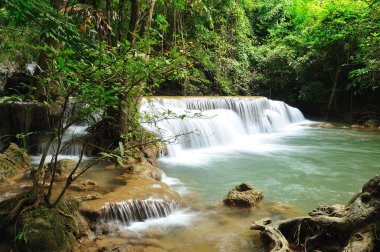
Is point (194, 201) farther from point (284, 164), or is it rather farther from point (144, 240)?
point (284, 164)

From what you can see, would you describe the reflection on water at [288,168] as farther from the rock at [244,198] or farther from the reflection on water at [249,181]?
the rock at [244,198]

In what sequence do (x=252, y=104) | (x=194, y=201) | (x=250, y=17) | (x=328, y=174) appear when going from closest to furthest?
(x=194, y=201), (x=328, y=174), (x=252, y=104), (x=250, y=17)

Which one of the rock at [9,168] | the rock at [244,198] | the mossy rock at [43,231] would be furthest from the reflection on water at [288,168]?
the rock at [9,168]

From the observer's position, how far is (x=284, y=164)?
8836mm

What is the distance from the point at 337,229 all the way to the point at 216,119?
8.34 m

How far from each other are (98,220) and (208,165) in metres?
4.45

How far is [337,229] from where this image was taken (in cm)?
382

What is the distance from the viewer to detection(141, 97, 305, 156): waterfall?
32.6 ft

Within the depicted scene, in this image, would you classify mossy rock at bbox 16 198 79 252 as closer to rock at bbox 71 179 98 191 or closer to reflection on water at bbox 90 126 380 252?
reflection on water at bbox 90 126 380 252

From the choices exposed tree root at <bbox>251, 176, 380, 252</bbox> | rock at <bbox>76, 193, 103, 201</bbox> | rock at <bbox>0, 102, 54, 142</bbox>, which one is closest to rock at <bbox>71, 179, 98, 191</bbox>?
rock at <bbox>76, 193, 103, 201</bbox>

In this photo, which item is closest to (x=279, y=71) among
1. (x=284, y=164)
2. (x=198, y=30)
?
(x=198, y=30)

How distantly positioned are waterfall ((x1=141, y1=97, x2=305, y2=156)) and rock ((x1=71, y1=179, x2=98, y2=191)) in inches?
113

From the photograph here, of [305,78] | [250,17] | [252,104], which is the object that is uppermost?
[250,17]

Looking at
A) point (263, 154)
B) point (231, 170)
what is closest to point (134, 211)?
point (231, 170)
